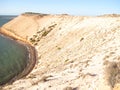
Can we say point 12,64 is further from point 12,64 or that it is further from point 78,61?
point 78,61

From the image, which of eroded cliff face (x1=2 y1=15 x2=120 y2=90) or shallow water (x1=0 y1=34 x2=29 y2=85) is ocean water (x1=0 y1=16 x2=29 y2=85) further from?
eroded cliff face (x1=2 y1=15 x2=120 y2=90)

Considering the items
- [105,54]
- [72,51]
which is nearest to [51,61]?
[72,51]

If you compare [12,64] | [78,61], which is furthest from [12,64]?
[78,61]

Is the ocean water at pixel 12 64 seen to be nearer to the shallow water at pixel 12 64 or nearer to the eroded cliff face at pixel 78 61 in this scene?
the shallow water at pixel 12 64

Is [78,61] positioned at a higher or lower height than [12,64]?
higher

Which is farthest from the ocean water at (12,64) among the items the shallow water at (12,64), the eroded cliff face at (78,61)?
the eroded cliff face at (78,61)

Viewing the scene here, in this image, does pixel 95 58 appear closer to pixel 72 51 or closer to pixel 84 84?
pixel 84 84

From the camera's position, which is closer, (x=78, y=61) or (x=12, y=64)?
(x=78, y=61)

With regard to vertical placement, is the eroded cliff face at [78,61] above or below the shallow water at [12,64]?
above
